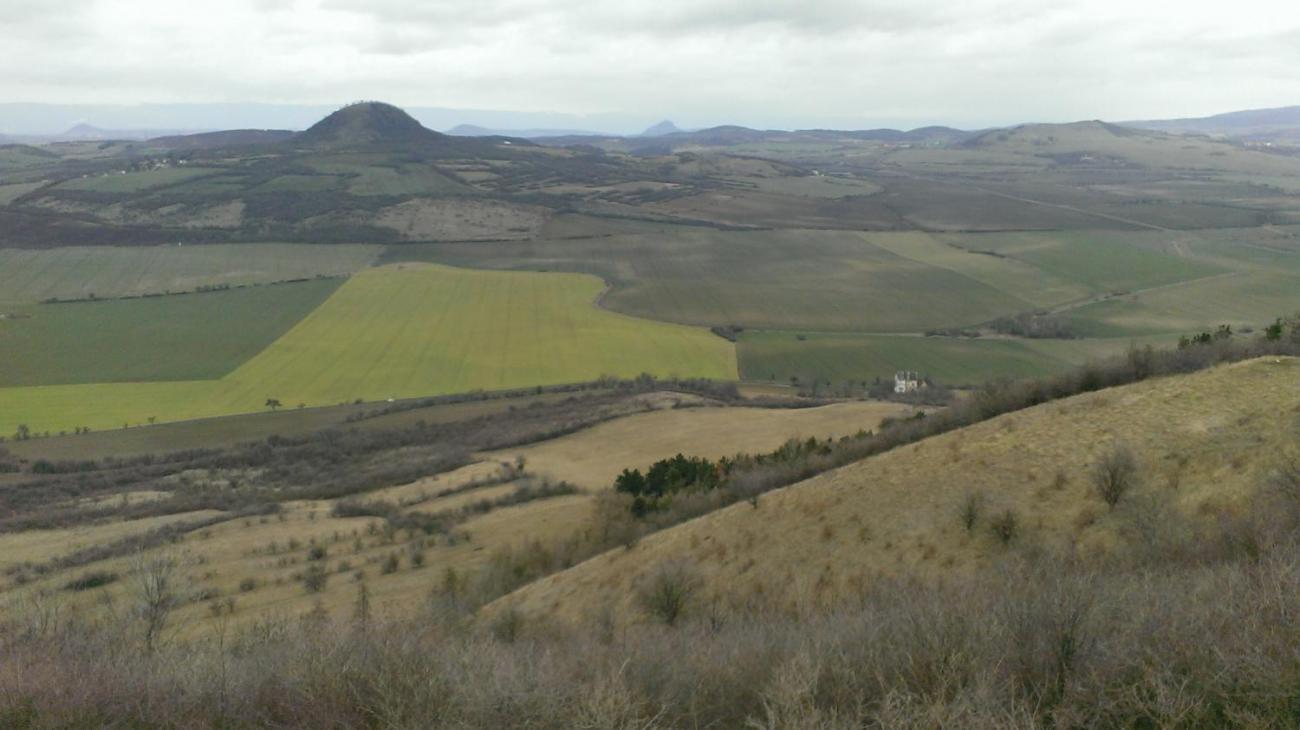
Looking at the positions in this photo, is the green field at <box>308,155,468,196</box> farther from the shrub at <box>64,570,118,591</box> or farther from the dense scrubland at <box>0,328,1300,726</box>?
the dense scrubland at <box>0,328,1300,726</box>

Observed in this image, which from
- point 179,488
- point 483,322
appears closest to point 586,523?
point 179,488

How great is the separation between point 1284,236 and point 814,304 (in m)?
85.9

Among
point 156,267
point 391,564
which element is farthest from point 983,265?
point 156,267

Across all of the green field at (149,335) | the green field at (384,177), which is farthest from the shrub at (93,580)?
the green field at (384,177)

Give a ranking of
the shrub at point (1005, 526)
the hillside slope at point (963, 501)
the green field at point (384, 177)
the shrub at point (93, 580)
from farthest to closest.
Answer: the green field at point (384, 177) < the shrub at point (93, 580) < the shrub at point (1005, 526) < the hillside slope at point (963, 501)

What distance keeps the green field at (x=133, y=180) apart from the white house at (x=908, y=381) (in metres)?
152

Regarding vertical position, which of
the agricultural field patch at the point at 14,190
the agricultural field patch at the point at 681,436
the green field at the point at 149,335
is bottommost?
the agricultural field patch at the point at 681,436

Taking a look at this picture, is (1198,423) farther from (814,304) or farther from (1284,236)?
(1284,236)

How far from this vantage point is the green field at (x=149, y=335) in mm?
57844

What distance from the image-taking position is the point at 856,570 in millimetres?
15516

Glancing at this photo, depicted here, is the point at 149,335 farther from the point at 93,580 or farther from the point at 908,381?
the point at 908,381

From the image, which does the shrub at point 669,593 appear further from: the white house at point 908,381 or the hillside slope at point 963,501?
the white house at point 908,381

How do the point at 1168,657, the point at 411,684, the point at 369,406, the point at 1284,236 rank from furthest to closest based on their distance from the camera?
the point at 1284,236
the point at 369,406
the point at 411,684
the point at 1168,657

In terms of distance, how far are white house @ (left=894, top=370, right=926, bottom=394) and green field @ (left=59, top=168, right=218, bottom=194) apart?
152 m
